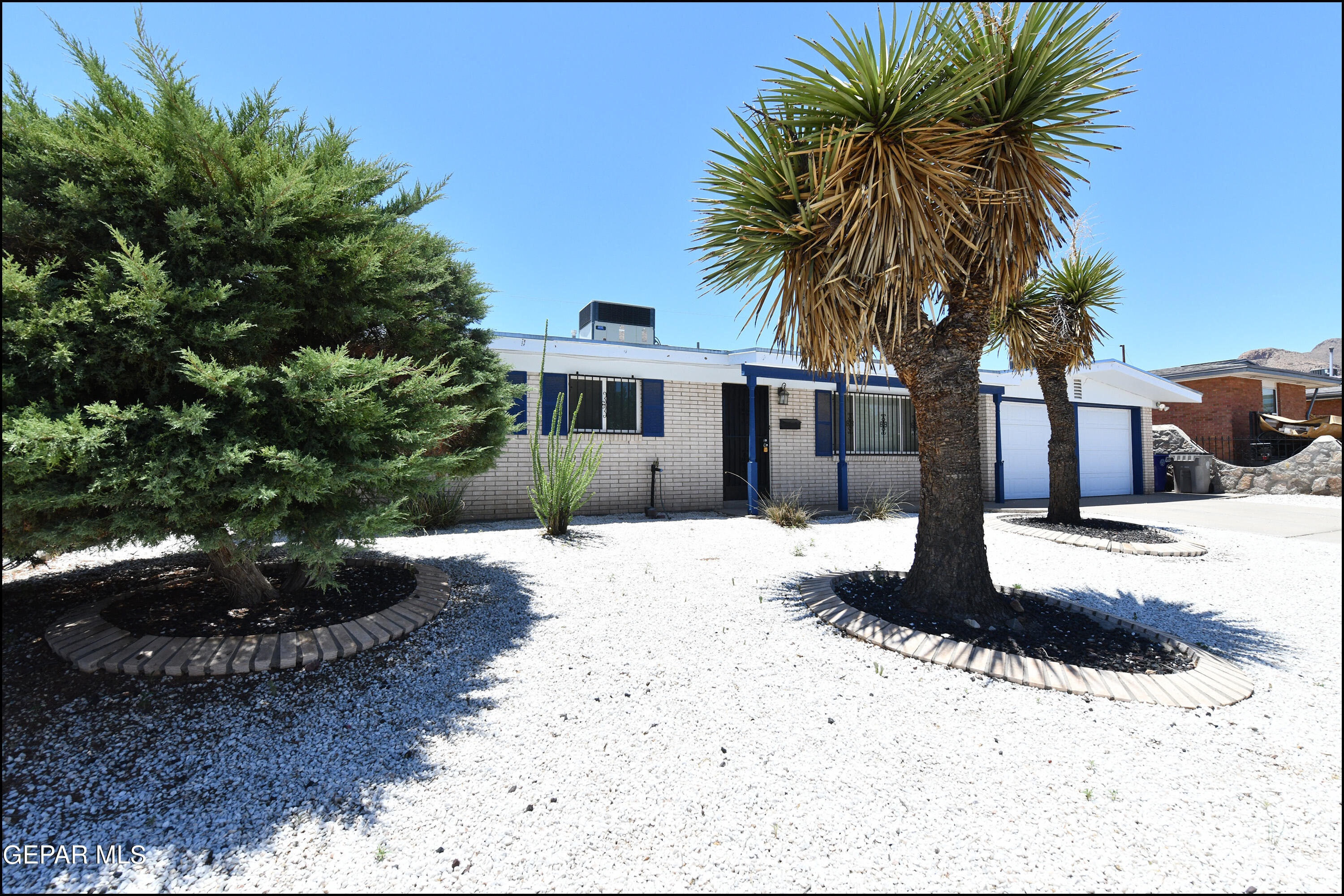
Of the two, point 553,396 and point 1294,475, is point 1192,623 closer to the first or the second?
point 553,396

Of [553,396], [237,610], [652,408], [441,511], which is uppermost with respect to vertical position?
[553,396]

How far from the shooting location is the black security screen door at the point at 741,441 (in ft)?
35.6

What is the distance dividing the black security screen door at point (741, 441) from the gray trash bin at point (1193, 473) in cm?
1238

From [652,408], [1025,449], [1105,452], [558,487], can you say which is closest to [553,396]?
[652,408]

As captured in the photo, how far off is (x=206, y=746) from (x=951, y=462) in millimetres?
4523

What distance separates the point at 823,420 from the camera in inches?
452

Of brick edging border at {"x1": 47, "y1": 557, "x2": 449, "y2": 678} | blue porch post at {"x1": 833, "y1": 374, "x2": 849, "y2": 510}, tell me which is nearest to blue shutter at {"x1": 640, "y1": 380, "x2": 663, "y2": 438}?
blue porch post at {"x1": 833, "y1": 374, "x2": 849, "y2": 510}

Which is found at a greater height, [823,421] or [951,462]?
[823,421]

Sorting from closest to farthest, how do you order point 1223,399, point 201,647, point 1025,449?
point 201,647, point 1025,449, point 1223,399

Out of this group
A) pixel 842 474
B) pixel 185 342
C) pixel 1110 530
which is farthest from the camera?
pixel 842 474

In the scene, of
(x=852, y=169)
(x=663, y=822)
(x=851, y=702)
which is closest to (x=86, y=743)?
(x=663, y=822)

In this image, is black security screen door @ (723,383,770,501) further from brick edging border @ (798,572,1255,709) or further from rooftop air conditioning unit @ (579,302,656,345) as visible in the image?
brick edging border @ (798,572,1255,709)

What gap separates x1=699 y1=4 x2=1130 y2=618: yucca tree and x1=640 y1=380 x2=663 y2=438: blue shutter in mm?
5398

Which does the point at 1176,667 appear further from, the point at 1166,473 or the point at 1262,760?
the point at 1166,473
